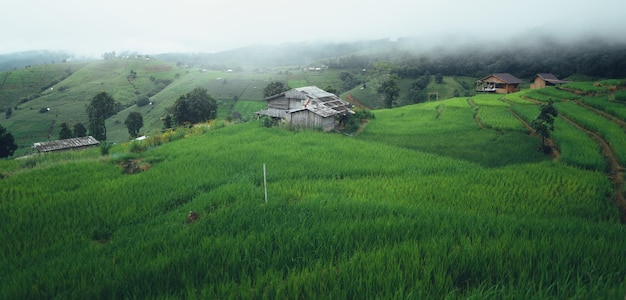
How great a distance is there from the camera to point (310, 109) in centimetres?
2439

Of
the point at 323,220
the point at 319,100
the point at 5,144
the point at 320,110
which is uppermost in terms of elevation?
the point at 319,100

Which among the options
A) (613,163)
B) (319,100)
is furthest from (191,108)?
(613,163)

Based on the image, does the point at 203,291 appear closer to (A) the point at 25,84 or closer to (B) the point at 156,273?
(B) the point at 156,273

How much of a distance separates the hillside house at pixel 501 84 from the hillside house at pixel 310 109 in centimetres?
3440

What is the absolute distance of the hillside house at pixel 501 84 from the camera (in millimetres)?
50375

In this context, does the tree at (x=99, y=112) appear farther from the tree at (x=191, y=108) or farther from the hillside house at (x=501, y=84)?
the hillside house at (x=501, y=84)

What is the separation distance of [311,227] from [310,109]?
1881cm

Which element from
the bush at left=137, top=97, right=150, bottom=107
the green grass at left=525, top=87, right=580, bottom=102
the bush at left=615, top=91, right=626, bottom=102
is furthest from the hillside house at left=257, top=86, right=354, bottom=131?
the bush at left=137, top=97, right=150, bottom=107

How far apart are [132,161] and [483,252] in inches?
556

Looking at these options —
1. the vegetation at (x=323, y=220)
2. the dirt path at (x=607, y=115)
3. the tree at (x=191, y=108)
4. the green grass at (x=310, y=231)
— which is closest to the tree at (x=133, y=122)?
the tree at (x=191, y=108)

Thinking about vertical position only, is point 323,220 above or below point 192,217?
above

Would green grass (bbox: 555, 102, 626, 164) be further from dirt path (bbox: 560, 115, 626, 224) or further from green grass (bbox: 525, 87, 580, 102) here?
green grass (bbox: 525, 87, 580, 102)

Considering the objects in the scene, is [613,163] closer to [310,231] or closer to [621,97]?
[310,231]

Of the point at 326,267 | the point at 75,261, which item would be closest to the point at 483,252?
the point at 326,267
